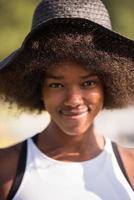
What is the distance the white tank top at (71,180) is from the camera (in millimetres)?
2635

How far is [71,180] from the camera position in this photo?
2.68 m

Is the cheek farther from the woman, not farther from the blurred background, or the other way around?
the blurred background

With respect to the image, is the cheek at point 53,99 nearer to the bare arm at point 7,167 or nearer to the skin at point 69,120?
the skin at point 69,120

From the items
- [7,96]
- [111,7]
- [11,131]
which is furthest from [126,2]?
[7,96]

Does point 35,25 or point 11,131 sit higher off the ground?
point 35,25

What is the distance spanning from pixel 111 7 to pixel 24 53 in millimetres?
10784

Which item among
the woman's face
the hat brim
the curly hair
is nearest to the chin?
the woman's face

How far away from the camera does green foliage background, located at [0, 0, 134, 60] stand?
12.0m

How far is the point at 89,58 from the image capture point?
256 centimetres

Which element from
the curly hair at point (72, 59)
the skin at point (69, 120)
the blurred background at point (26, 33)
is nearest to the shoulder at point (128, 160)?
the skin at point (69, 120)

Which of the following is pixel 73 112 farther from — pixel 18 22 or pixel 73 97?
pixel 18 22

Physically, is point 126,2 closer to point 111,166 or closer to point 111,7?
point 111,7

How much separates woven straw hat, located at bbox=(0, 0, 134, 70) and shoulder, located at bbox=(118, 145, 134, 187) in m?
0.49

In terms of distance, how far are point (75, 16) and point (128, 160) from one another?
730 mm
